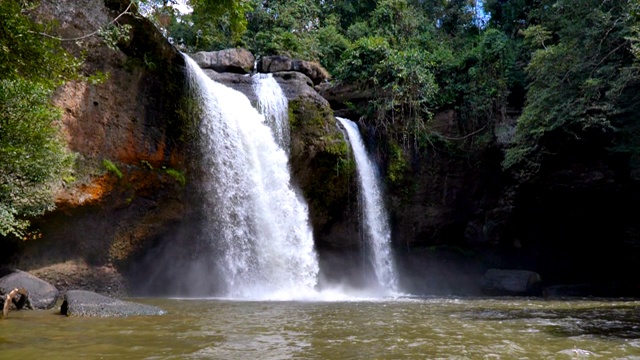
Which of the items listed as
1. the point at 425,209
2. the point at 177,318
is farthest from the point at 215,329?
the point at 425,209

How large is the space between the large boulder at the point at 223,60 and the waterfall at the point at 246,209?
381 cm

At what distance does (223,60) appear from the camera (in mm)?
18047

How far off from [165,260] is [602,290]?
51.4 feet

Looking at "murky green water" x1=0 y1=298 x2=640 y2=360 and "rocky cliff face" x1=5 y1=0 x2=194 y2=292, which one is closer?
"murky green water" x1=0 y1=298 x2=640 y2=360

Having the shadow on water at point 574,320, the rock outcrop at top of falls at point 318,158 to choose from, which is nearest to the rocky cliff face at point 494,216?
the rock outcrop at top of falls at point 318,158

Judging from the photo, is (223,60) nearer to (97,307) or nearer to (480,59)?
(480,59)

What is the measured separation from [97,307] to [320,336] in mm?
3809

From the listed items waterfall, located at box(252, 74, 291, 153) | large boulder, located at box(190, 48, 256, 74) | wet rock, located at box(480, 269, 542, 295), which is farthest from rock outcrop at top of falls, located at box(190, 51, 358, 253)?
wet rock, located at box(480, 269, 542, 295)

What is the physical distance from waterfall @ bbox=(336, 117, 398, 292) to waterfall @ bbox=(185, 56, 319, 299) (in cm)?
363

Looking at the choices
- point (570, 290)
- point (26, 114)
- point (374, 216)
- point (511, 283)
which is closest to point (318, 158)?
point (374, 216)

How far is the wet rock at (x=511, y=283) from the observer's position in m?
17.6

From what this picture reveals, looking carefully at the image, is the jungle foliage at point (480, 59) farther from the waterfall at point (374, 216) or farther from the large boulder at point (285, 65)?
the waterfall at point (374, 216)

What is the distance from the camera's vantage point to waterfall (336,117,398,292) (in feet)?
57.5

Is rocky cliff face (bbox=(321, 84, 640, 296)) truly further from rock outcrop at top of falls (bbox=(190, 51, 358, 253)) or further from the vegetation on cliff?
the vegetation on cliff
